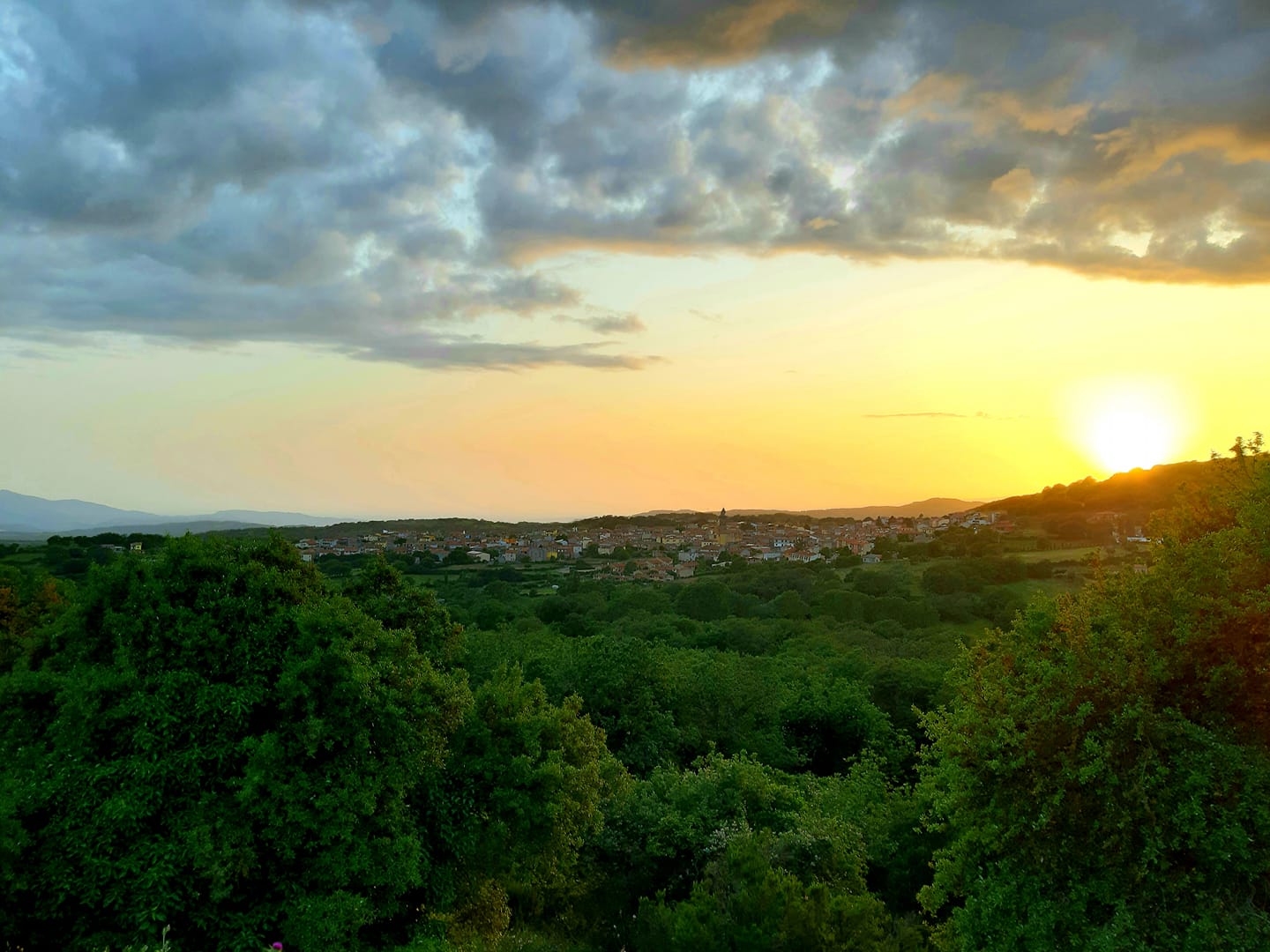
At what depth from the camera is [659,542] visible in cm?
16275

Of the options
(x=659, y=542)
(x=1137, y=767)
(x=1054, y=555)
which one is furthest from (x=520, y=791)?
(x=659, y=542)

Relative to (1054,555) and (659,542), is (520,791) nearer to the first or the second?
(1054,555)

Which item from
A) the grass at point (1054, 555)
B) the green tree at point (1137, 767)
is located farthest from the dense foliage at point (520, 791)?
the grass at point (1054, 555)

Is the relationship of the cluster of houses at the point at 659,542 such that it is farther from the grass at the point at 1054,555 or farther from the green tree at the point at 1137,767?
the green tree at the point at 1137,767

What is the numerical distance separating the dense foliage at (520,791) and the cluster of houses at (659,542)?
287 ft

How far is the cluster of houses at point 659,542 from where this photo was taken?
127m

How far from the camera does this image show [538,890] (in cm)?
2136

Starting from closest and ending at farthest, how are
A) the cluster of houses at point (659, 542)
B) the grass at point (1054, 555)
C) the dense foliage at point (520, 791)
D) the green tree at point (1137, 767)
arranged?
the green tree at point (1137, 767) < the dense foliage at point (520, 791) < the grass at point (1054, 555) < the cluster of houses at point (659, 542)

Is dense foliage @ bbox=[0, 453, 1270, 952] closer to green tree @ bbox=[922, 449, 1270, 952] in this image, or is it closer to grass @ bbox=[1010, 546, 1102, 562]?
green tree @ bbox=[922, 449, 1270, 952]

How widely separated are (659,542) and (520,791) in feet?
476

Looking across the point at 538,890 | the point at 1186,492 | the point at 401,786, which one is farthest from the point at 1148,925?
the point at 538,890

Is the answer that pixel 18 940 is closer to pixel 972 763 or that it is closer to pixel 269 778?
pixel 269 778

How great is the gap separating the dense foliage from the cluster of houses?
8756 centimetres

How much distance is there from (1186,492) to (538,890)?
1858cm
